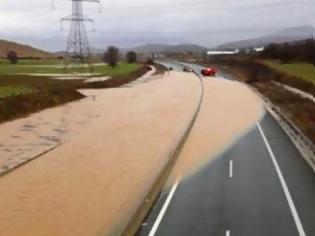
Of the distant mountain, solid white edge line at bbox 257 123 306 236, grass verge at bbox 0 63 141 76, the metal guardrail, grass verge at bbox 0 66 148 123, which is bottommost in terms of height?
the distant mountain

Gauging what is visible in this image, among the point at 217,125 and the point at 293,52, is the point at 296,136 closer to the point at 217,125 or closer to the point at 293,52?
the point at 217,125

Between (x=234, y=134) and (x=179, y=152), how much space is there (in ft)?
20.5

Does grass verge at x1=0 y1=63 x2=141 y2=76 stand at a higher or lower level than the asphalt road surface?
lower

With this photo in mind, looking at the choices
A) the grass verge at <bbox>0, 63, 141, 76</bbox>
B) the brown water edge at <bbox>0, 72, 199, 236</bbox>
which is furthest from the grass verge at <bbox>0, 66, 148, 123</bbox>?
the grass verge at <bbox>0, 63, 141, 76</bbox>

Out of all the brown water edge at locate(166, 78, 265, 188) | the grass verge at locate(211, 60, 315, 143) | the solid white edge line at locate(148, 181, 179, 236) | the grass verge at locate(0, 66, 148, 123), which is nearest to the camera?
the solid white edge line at locate(148, 181, 179, 236)

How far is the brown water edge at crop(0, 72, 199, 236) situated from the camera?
53.3 feet

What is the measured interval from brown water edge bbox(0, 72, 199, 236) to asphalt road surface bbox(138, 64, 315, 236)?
3.76ft

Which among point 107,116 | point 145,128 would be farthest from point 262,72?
point 145,128

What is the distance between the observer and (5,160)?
26.0 meters

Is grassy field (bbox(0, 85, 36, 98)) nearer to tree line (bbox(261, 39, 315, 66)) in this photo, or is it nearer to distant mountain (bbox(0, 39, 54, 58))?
tree line (bbox(261, 39, 315, 66))

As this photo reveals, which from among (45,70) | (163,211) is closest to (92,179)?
(163,211)

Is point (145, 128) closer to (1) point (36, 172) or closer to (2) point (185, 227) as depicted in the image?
(1) point (36, 172)

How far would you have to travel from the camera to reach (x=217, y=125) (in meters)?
35.8

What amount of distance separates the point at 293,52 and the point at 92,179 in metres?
76.6
